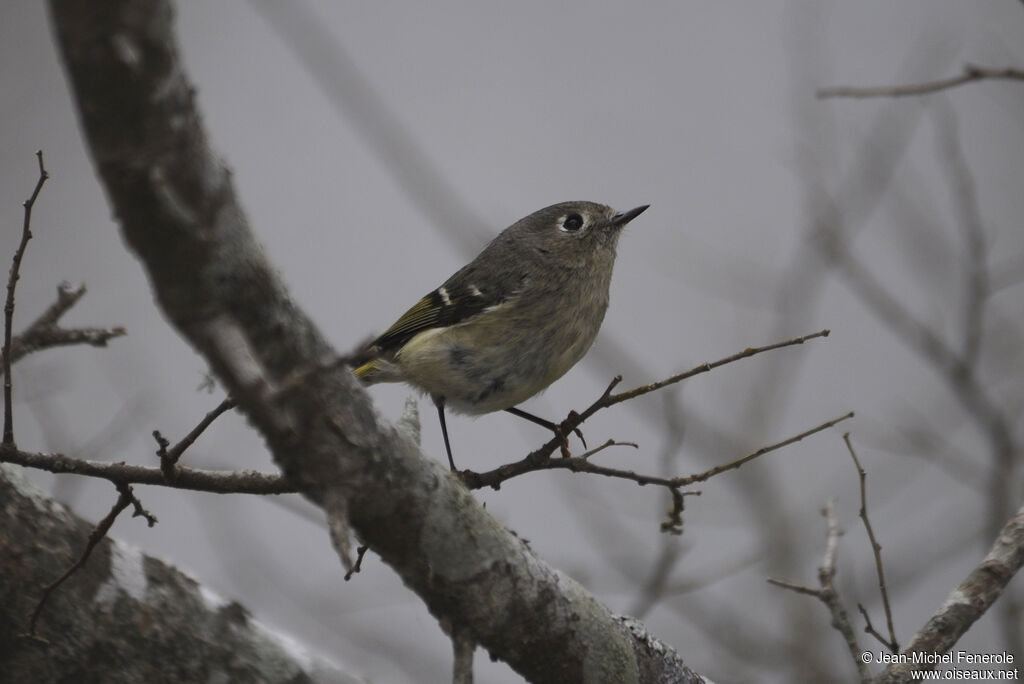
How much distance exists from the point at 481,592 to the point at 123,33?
116cm

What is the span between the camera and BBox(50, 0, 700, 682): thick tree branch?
3.76 feet

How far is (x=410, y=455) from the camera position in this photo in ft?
5.47

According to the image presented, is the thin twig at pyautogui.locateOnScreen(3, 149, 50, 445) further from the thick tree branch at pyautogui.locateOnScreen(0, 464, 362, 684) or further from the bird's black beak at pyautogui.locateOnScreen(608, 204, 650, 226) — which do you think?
the bird's black beak at pyautogui.locateOnScreen(608, 204, 650, 226)

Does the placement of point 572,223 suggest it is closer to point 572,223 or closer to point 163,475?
point 572,223

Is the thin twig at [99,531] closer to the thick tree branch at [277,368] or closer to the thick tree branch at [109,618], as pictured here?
the thick tree branch at [109,618]

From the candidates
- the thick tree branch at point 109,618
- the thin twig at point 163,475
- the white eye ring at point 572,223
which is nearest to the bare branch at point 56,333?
the thick tree branch at point 109,618

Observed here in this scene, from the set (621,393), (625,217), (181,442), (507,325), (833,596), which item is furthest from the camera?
(625,217)

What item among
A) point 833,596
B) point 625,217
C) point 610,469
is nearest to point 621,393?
point 610,469

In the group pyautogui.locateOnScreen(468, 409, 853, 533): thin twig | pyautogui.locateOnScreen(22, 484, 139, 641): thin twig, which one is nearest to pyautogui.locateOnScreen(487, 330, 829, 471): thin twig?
pyautogui.locateOnScreen(468, 409, 853, 533): thin twig

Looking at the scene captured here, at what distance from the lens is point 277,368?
56.1 inches

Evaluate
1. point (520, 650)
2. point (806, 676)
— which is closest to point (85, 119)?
point (520, 650)

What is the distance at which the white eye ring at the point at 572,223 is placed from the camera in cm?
409

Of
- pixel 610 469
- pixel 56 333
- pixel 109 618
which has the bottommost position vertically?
pixel 109 618

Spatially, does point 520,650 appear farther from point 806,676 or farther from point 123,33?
point 806,676
